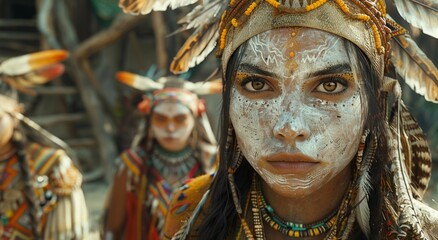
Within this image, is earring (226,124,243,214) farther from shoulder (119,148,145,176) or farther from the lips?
shoulder (119,148,145,176)

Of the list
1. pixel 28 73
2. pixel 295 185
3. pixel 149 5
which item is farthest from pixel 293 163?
pixel 28 73

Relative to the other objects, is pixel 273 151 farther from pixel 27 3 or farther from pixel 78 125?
pixel 27 3

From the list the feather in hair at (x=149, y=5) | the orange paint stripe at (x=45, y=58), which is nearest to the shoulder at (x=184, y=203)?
the feather in hair at (x=149, y=5)

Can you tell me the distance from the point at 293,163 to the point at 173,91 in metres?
3.49

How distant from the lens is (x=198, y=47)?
90.4 inches

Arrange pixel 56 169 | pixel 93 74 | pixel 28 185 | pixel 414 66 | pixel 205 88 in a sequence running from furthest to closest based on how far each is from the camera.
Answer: pixel 93 74 < pixel 205 88 < pixel 56 169 < pixel 28 185 < pixel 414 66

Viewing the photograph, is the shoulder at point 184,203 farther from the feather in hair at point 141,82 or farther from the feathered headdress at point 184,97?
the feather in hair at point 141,82

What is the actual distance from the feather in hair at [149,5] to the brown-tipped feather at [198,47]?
105mm

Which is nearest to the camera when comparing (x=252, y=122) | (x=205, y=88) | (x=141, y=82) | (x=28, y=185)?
(x=252, y=122)

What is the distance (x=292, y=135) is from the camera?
1.81 metres

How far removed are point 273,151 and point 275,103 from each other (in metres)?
0.13

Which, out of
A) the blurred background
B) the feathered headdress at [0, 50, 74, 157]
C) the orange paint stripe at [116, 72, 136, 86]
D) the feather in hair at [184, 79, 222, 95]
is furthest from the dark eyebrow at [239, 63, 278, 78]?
the blurred background

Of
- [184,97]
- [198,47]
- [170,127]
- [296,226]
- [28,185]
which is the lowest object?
[28,185]

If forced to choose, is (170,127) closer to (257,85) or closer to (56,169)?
(56,169)
